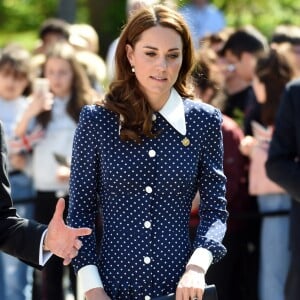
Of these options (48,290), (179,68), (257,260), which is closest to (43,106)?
(48,290)

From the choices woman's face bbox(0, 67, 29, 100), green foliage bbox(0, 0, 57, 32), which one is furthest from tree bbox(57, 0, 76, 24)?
green foliage bbox(0, 0, 57, 32)

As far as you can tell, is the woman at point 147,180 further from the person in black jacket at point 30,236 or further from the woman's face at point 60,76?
the woman's face at point 60,76

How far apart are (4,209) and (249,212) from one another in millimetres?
3326

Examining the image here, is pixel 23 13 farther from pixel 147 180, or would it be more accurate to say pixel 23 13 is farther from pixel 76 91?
pixel 147 180

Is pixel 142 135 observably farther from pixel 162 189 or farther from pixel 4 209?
pixel 4 209

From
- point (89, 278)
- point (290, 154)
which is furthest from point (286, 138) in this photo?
point (89, 278)

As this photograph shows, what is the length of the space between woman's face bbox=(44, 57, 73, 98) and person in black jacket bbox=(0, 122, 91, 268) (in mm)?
3297

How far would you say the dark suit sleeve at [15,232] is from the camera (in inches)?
151

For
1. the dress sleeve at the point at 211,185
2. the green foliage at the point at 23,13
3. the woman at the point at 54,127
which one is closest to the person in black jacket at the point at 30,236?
the dress sleeve at the point at 211,185

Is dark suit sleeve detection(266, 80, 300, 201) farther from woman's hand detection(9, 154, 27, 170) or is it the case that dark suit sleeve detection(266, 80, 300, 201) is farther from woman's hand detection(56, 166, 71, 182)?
woman's hand detection(9, 154, 27, 170)

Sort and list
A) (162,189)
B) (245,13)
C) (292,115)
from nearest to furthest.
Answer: (162,189), (292,115), (245,13)

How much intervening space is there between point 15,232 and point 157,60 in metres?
0.86

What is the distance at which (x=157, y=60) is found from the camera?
4.11m

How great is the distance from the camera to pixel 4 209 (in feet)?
12.7
